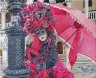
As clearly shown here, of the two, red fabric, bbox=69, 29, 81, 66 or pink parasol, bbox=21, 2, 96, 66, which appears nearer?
pink parasol, bbox=21, 2, 96, 66

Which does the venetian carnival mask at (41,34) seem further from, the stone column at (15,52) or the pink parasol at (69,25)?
the stone column at (15,52)

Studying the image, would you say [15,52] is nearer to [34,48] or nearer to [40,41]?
[34,48]

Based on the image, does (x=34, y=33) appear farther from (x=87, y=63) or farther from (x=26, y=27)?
(x=87, y=63)

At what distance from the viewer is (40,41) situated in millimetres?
5281

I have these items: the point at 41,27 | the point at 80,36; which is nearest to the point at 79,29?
the point at 80,36

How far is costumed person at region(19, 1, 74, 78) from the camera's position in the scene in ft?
17.1

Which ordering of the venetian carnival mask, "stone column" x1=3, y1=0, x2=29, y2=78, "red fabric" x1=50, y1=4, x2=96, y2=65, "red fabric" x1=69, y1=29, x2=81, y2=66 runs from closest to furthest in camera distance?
"stone column" x1=3, y1=0, x2=29, y2=78
the venetian carnival mask
"red fabric" x1=69, y1=29, x2=81, y2=66
"red fabric" x1=50, y1=4, x2=96, y2=65

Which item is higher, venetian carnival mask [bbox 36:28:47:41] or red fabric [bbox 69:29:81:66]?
venetian carnival mask [bbox 36:28:47:41]

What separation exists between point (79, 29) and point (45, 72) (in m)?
1.20

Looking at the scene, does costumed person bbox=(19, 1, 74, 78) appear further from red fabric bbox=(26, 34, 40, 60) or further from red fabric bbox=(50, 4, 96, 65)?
red fabric bbox=(50, 4, 96, 65)

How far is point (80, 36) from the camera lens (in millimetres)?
6164

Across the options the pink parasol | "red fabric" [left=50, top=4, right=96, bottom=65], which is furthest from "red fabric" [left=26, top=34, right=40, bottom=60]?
"red fabric" [left=50, top=4, right=96, bottom=65]

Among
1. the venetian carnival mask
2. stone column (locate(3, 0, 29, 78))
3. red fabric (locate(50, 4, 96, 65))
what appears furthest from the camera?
red fabric (locate(50, 4, 96, 65))

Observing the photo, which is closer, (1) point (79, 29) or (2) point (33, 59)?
(2) point (33, 59)
